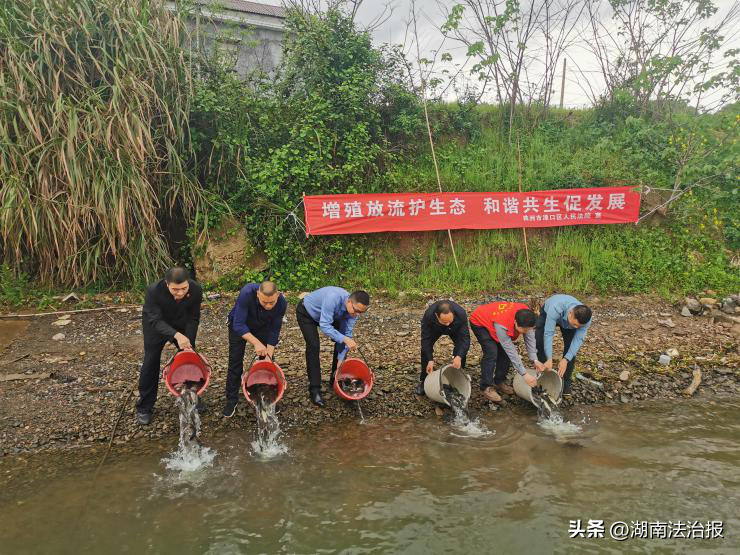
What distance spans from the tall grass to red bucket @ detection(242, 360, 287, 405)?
348 cm

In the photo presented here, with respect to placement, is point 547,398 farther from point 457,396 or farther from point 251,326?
point 251,326

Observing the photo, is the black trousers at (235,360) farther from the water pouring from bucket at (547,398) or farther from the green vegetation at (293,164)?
the green vegetation at (293,164)

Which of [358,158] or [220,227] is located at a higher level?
[358,158]

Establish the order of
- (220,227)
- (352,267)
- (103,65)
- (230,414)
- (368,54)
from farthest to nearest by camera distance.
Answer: (368,54), (352,267), (220,227), (103,65), (230,414)

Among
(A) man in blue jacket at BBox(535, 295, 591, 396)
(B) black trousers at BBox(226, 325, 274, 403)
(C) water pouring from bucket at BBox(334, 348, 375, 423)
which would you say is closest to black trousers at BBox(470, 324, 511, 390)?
(A) man in blue jacket at BBox(535, 295, 591, 396)

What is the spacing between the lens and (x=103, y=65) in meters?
6.93

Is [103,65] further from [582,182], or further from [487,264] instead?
[582,182]

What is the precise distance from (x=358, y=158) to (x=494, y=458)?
18.7 feet

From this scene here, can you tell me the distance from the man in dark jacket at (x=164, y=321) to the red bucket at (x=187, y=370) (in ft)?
0.43

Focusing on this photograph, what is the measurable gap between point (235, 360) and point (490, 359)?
2.71 m

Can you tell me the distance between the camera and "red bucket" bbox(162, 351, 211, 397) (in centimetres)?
455

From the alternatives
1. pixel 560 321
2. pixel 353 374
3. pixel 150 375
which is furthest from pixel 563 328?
pixel 150 375

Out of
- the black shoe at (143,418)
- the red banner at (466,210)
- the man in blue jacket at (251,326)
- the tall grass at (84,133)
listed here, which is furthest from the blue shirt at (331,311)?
the tall grass at (84,133)

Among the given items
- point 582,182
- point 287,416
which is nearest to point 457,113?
point 582,182
